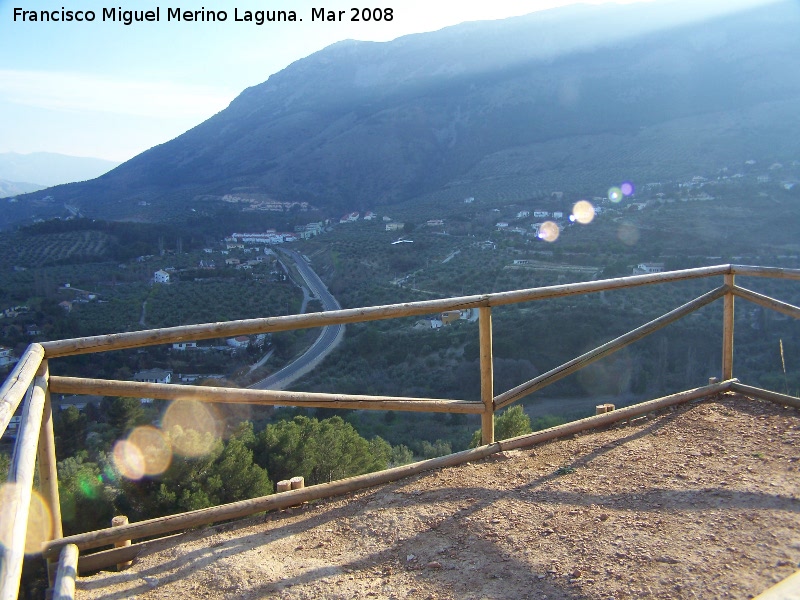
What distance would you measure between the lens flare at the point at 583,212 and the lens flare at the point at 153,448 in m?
26.1

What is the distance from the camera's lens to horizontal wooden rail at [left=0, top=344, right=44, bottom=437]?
161 cm

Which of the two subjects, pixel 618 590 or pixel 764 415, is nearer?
pixel 618 590

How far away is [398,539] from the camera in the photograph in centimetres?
256

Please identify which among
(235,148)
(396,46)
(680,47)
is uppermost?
(396,46)

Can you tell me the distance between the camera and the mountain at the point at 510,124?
4538 centimetres

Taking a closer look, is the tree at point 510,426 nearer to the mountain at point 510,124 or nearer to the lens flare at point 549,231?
the lens flare at point 549,231

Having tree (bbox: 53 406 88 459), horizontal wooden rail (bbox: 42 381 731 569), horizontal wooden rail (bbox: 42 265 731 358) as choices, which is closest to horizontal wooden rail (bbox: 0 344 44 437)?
horizontal wooden rail (bbox: 42 265 731 358)

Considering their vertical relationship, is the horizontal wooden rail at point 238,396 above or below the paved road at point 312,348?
above

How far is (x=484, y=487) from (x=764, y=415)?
1878 mm

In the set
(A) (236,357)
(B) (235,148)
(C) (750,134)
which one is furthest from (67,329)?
→ (B) (235,148)

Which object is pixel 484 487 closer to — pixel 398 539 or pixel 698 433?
pixel 398 539

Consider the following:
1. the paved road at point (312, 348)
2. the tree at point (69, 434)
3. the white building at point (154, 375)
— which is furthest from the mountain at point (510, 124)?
the tree at point (69, 434)

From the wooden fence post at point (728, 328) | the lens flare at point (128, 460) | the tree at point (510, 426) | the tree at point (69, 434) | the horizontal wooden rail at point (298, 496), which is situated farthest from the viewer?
the tree at point (69, 434)

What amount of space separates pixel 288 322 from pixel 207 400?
472 millimetres
